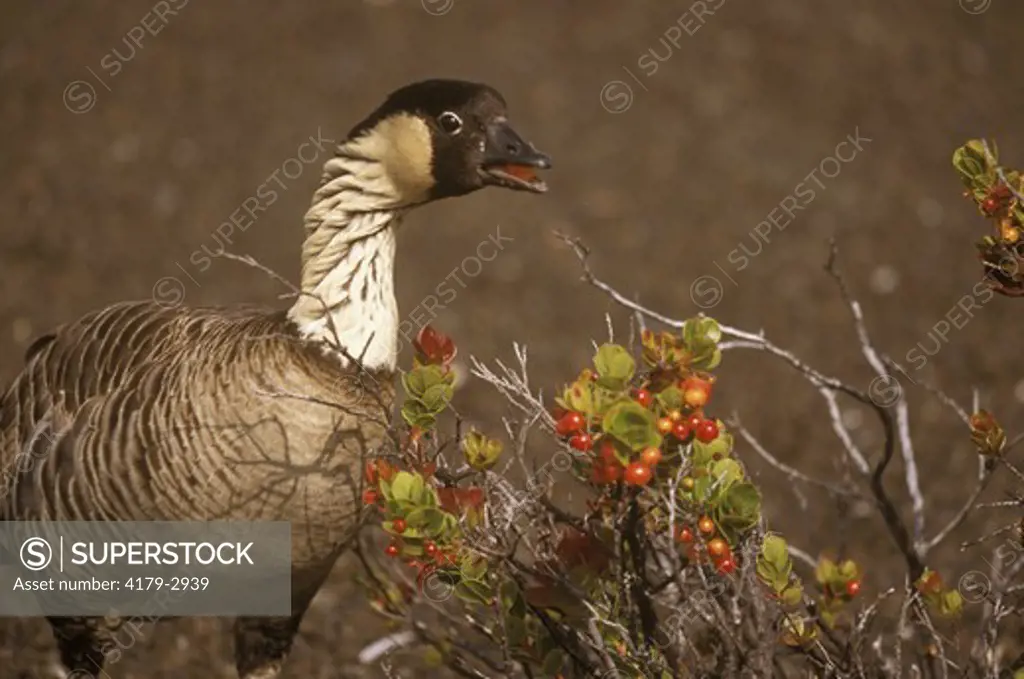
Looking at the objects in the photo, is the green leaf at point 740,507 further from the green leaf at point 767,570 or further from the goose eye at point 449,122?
the goose eye at point 449,122

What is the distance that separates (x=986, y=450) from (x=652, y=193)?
799 cm

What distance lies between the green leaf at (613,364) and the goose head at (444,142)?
0.91 meters

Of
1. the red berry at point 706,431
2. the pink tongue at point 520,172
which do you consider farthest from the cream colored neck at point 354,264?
the red berry at point 706,431

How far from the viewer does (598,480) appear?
2582mm

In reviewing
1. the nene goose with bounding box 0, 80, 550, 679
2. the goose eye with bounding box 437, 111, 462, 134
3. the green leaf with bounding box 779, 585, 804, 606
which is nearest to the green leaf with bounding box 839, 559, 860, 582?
the green leaf with bounding box 779, 585, 804, 606

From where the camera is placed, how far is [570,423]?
250 cm

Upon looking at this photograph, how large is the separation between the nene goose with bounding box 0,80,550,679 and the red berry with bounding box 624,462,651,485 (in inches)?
39.4

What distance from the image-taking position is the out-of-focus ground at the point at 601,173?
812 cm

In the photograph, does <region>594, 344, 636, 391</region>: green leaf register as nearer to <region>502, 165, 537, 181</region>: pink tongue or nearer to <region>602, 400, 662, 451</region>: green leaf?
<region>602, 400, 662, 451</region>: green leaf

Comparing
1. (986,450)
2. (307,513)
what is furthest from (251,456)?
(986,450)

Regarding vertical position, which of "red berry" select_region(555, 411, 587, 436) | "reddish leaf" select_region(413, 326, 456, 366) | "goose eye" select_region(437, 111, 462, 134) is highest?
"goose eye" select_region(437, 111, 462, 134)

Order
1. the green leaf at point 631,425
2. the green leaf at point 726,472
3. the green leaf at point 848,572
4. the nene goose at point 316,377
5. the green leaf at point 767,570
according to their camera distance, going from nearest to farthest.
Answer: the green leaf at point 631,425
the green leaf at point 726,472
the green leaf at point 767,570
the green leaf at point 848,572
the nene goose at point 316,377

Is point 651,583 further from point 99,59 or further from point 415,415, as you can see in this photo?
point 99,59

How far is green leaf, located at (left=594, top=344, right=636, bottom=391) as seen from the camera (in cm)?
250
